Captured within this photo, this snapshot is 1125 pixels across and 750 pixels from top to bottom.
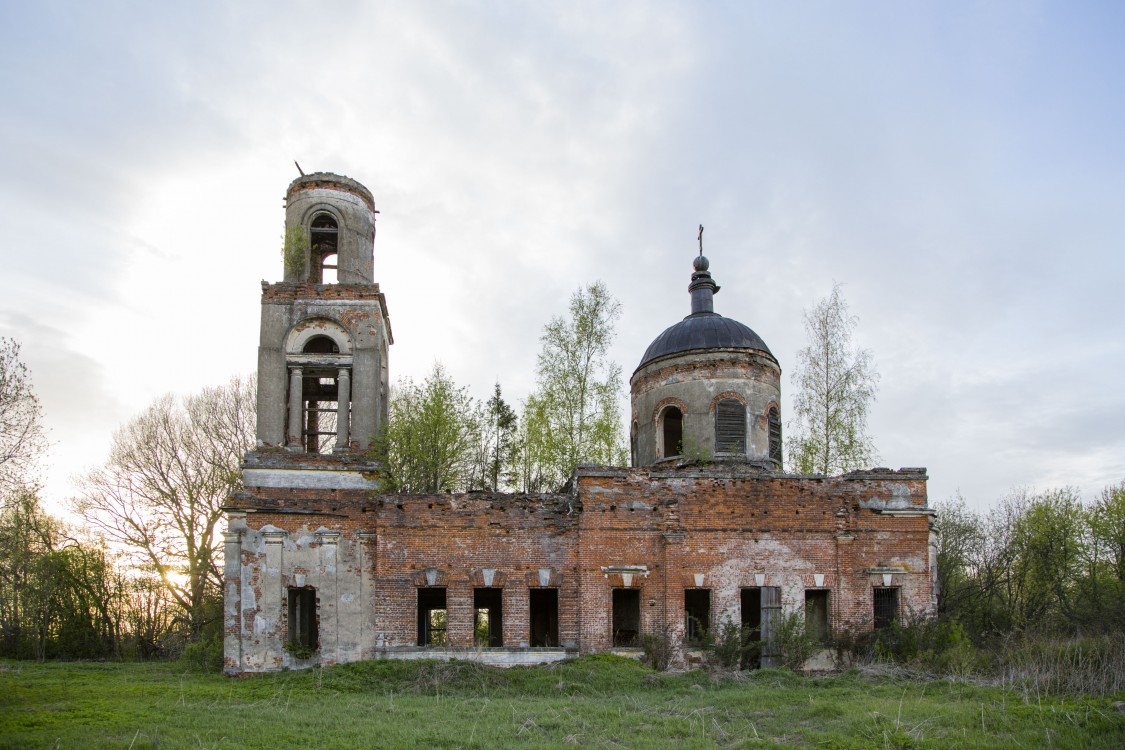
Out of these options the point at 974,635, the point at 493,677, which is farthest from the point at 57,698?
the point at 974,635

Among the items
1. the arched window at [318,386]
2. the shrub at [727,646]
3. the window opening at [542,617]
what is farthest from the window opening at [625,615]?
the arched window at [318,386]

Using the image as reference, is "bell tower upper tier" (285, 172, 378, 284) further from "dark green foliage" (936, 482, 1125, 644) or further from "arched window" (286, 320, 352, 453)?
"dark green foliage" (936, 482, 1125, 644)

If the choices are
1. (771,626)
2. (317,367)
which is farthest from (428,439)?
(771,626)

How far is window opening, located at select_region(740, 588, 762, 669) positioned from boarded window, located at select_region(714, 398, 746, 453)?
10.9 feet

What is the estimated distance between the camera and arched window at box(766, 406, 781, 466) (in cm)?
2078

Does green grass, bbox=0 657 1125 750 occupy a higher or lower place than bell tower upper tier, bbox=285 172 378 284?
lower

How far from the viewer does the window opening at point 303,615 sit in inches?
710

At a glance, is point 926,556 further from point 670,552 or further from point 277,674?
point 277,674

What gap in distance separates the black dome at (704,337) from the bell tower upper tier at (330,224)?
23.9ft

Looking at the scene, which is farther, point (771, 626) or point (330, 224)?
point (330, 224)

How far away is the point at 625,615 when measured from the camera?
19453 mm

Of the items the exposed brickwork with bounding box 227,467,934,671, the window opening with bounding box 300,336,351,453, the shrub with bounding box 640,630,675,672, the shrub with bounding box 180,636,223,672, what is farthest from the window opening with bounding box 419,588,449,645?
the shrub with bounding box 640,630,675,672

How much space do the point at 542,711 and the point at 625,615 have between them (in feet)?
25.2

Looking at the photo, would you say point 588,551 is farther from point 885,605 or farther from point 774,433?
point 774,433
